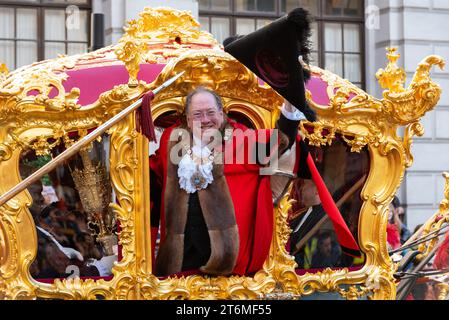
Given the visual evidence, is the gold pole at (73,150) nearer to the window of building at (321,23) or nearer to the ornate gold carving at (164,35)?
the ornate gold carving at (164,35)

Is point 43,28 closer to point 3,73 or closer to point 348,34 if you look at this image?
point 348,34

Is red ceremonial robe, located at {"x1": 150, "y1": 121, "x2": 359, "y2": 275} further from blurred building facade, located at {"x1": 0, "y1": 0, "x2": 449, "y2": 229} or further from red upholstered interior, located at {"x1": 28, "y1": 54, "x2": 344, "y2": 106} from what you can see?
blurred building facade, located at {"x1": 0, "y1": 0, "x2": 449, "y2": 229}

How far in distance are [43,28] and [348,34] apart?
13.0ft

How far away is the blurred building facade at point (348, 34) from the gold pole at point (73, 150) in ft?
23.5

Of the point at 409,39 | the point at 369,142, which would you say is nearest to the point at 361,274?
the point at 369,142

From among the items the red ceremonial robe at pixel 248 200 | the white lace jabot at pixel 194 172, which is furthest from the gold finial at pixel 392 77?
the white lace jabot at pixel 194 172

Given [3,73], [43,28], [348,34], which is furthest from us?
[348,34]

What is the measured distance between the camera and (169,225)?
720 centimetres

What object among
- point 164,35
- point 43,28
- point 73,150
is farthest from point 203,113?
point 43,28

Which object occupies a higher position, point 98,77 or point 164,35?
point 164,35

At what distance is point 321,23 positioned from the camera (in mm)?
15648

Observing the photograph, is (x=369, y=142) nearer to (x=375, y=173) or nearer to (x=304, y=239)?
(x=375, y=173)

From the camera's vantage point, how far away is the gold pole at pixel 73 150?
6.71m

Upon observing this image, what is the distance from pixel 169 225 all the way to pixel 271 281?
70 centimetres
